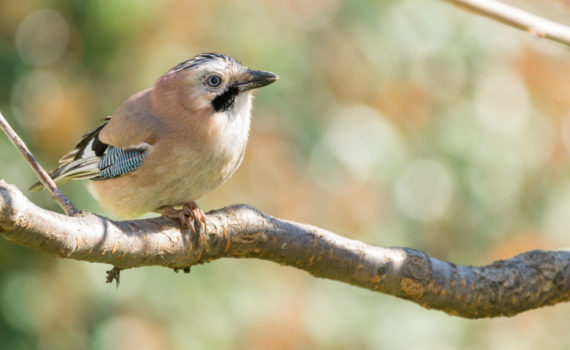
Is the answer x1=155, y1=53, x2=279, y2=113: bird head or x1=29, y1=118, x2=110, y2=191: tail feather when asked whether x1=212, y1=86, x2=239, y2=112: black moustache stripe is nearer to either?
x1=155, y1=53, x2=279, y2=113: bird head

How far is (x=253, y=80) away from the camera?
312 centimetres

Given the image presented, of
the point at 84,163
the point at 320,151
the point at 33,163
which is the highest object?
the point at 33,163

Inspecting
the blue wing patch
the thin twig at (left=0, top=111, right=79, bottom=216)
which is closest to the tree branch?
the thin twig at (left=0, top=111, right=79, bottom=216)

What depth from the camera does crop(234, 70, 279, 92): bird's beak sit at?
3102mm

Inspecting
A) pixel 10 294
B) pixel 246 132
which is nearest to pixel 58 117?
pixel 10 294

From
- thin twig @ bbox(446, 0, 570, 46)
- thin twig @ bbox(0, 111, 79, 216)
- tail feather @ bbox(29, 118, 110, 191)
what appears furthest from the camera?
tail feather @ bbox(29, 118, 110, 191)

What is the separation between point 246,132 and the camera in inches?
122

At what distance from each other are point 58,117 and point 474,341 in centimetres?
327

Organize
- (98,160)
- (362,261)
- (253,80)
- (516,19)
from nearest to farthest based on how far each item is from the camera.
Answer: (516,19), (362,261), (253,80), (98,160)

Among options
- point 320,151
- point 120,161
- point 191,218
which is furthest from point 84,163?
point 320,151

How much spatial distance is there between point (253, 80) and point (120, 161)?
633mm

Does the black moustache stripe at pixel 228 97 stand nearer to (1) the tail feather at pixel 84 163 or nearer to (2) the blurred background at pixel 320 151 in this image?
(1) the tail feather at pixel 84 163

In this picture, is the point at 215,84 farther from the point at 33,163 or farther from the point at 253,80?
the point at 33,163

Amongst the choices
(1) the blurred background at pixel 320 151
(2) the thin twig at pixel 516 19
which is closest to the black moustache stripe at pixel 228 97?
(2) the thin twig at pixel 516 19
